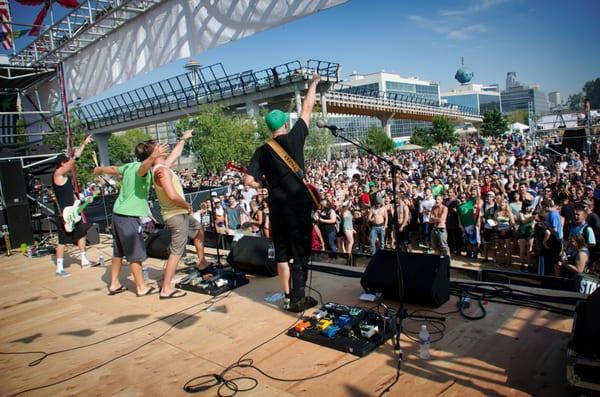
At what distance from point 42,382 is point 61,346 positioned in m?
0.64

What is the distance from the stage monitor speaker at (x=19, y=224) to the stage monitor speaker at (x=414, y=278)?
8047 millimetres

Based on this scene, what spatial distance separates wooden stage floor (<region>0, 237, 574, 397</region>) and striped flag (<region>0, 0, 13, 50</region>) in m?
7.88

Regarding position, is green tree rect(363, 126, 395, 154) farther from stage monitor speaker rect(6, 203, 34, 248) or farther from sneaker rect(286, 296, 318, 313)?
sneaker rect(286, 296, 318, 313)

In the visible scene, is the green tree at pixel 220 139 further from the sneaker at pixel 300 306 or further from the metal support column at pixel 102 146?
the metal support column at pixel 102 146

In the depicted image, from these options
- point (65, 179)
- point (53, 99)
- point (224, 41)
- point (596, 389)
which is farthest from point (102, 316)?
point (53, 99)

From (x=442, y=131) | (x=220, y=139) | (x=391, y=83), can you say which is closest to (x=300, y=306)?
(x=220, y=139)

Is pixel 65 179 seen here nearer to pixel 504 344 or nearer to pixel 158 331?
pixel 158 331

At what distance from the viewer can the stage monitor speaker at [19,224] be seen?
8.40 meters

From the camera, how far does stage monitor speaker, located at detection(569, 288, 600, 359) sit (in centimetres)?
200

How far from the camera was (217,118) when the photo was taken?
90.4 ft

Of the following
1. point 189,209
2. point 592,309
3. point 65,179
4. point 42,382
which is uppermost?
point 65,179

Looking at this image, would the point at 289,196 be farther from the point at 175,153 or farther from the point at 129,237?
the point at 129,237

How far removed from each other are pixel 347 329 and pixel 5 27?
35.3 feet

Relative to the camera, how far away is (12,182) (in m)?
8.35
